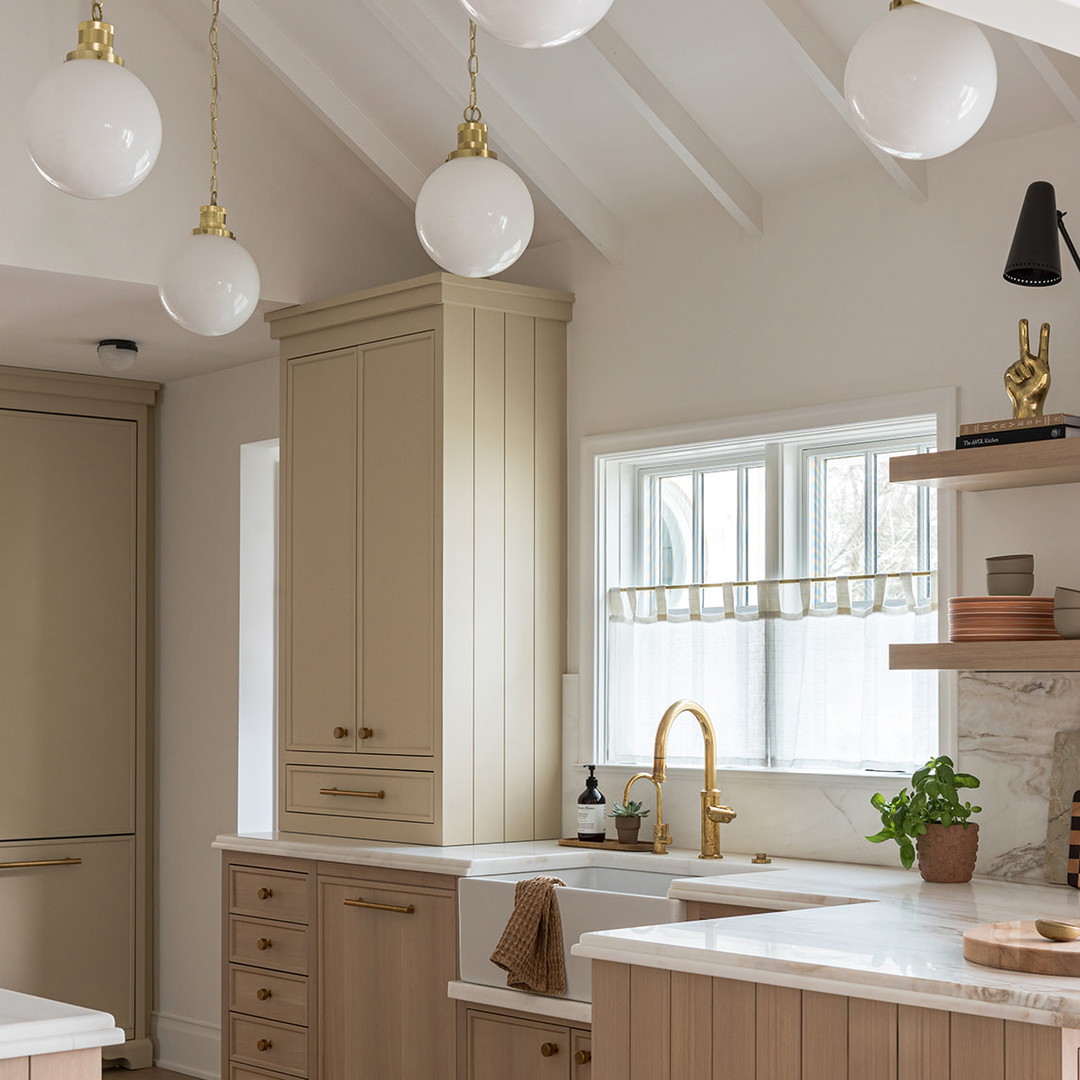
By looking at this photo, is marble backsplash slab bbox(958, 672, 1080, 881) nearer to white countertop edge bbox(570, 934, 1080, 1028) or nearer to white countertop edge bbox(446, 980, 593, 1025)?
white countertop edge bbox(446, 980, 593, 1025)

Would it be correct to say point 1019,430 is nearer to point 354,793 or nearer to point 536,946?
point 536,946

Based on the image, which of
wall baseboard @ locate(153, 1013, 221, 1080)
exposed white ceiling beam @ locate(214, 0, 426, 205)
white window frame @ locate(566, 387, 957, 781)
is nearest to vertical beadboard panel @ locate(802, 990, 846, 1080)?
white window frame @ locate(566, 387, 957, 781)

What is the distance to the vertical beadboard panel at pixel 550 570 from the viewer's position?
4.46 m

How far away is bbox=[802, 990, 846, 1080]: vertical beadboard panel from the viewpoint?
2.19 meters

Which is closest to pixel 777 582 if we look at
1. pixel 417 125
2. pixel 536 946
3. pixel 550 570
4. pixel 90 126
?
pixel 550 570

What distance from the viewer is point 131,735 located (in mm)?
5895

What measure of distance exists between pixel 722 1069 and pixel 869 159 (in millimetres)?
2324

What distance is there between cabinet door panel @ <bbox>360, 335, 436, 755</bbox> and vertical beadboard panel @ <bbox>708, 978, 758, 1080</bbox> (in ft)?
6.45

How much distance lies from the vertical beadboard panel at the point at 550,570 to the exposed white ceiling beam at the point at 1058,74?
1680 mm

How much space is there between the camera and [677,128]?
3.87m

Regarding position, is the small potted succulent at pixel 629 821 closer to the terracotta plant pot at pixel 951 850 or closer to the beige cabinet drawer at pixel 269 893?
the beige cabinet drawer at pixel 269 893

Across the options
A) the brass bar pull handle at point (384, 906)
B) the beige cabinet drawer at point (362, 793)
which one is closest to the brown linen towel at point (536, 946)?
the brass bar pull handle at point (384, 906)

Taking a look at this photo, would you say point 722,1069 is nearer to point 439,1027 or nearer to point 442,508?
point 439,1027

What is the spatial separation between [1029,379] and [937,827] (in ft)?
3.18
